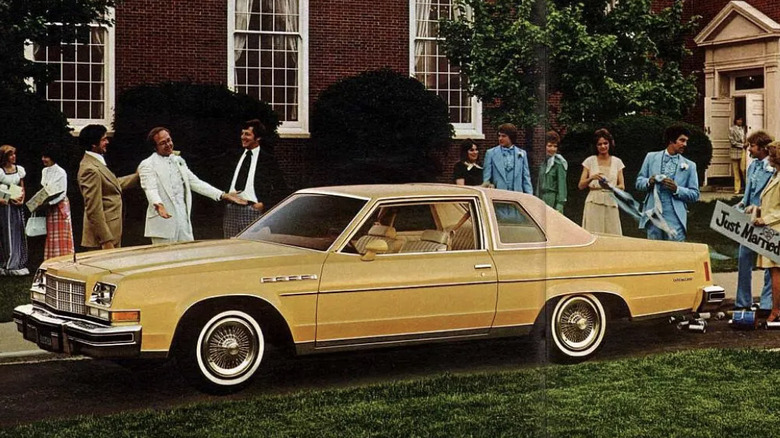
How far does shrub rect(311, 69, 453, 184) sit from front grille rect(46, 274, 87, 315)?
1.42 metres

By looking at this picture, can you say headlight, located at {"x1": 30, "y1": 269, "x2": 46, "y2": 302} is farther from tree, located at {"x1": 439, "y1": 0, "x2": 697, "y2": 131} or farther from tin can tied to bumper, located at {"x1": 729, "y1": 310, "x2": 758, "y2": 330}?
tin can tied to bumper, located at {"x1": 729, "y1": 310, "x2": 758, "y2": 330}

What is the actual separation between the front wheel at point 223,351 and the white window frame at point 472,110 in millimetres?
1752

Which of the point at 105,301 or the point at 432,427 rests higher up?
the point at 105,301

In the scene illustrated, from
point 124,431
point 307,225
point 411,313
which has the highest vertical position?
point 307,225

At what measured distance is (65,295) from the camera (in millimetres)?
5598

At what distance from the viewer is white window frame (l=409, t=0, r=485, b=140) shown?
6723 mm

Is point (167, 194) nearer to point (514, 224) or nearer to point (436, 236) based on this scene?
point (436, 236)

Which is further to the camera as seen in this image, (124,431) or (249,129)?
(249,129)

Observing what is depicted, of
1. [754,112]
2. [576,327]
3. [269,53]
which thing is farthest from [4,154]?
[754,112]

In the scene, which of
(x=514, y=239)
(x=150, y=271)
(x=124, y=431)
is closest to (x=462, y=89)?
(x=514, y=239)

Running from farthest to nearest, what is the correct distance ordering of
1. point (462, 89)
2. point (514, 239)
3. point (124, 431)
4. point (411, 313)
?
point (462, 89) < point (514, 239) < point (411, 313) < point (124, 431)

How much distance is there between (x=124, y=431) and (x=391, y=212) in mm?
1936

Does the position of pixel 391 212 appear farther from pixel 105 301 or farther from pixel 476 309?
pixel 105 301

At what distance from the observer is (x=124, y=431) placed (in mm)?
4719
